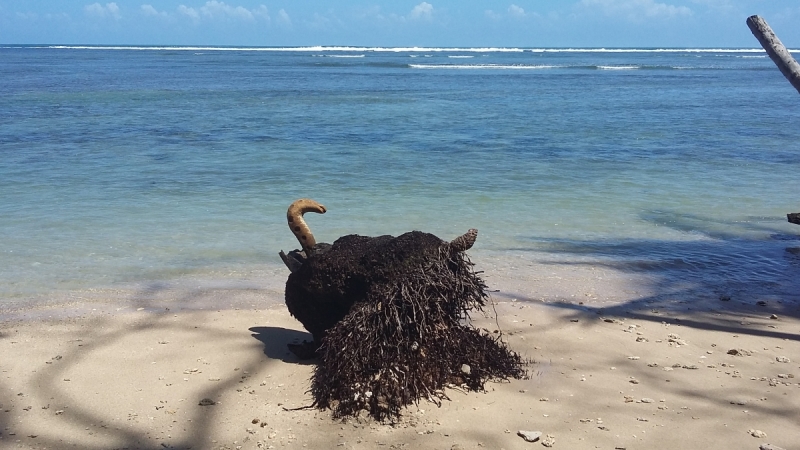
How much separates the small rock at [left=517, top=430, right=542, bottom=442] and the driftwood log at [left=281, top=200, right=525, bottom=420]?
506 mm

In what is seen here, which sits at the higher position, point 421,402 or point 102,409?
point 421,402

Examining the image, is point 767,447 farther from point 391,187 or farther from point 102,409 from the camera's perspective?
point 391,187

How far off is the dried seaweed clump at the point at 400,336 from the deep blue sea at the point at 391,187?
7.85ft

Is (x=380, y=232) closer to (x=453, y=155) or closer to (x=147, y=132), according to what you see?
(x=453, y=155)

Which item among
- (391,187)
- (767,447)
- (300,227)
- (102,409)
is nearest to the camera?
(767,447)

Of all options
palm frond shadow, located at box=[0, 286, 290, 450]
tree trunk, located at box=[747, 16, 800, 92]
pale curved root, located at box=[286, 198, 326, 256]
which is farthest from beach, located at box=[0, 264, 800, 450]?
tree trunk, located at box=[747, 16, 800, 92]

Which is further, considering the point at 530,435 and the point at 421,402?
the point at 421,402

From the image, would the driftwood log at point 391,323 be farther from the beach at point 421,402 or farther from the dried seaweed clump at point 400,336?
the beach at point 421,402

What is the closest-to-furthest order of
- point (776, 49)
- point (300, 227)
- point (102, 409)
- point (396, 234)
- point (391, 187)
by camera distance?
point (102, 409) → point (300, 227) → point (776, 49) → point (396, 234) → point (391, 187)

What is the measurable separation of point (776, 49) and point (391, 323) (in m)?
3.57

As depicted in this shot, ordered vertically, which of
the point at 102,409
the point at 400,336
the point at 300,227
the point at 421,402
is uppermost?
the point at 300,227

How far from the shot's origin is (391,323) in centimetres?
426

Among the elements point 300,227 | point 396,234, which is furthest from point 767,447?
point 396,234

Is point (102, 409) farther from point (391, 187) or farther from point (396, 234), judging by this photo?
point (391, 187)
